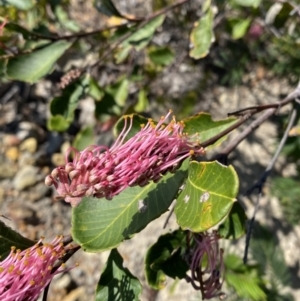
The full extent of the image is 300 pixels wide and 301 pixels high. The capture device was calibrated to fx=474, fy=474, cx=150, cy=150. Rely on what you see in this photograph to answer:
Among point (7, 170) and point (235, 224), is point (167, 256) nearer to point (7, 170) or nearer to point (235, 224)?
point (235, 224)

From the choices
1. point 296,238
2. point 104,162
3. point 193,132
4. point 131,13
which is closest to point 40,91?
point 131,13

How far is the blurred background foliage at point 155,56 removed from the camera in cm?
140

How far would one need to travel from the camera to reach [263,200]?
218 cm

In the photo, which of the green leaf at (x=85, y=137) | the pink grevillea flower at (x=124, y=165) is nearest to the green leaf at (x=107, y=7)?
the green leaf at (x=85, y=137)

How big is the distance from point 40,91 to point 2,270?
1805 millimetres

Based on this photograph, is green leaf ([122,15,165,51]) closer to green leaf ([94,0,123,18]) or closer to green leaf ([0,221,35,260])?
green leaf ([94,0,123,18])

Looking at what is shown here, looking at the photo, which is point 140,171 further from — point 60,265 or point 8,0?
point 8,0

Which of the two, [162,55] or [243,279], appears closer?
[243,279]

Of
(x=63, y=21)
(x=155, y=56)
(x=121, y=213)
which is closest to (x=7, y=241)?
(x=121, y=213)

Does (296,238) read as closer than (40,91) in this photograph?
Yes

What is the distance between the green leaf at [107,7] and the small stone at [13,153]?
3.39 feet

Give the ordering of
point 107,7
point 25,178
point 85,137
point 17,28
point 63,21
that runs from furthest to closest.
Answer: point 25,178
point 85,137
point 63,21
point 107,7
point 17,28

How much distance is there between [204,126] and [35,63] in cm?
60

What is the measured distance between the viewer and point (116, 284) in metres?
0.95
